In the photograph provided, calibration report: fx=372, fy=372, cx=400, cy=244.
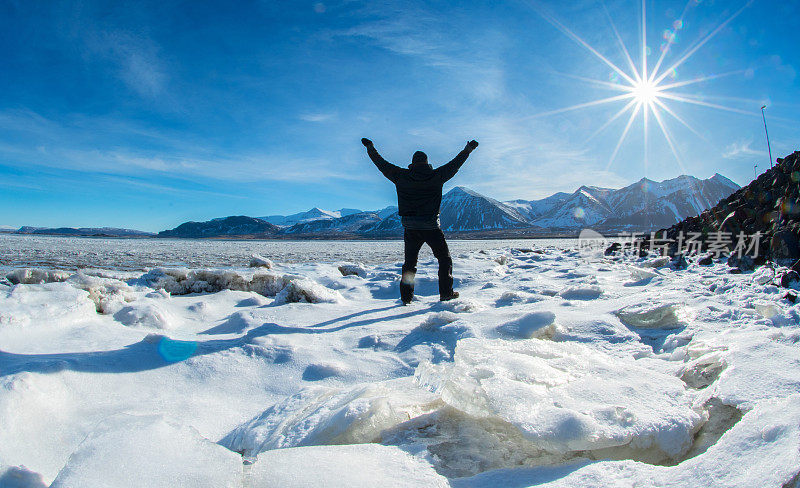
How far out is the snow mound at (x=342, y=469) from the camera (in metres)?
0.86

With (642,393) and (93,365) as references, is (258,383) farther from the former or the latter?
(642,393)

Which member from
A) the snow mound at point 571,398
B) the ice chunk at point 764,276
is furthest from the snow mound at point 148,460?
the ice chunk at point 764,276

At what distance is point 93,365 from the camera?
1678 millimetres

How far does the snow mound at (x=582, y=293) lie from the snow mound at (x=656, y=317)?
3.45 ft

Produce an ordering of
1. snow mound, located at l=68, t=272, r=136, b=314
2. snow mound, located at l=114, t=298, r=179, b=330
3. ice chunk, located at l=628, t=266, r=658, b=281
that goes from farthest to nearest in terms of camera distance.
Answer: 1. ice chunk, located at l=628, t=266, r=658, b=281
2. snow mound, located at l=68, t=272, r=136, b=314
3. snow mound, located at l=114, t=298, r=179, b=330

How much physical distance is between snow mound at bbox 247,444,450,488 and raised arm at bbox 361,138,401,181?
3463 mm

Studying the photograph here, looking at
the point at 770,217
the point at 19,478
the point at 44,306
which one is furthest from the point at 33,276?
the point at 770,217

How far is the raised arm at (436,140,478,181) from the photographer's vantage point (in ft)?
13.6

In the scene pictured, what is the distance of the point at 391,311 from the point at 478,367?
2134 mm

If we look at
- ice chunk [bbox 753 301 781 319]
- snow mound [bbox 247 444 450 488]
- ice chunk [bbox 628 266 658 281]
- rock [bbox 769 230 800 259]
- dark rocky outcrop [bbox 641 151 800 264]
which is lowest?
snow mound [bbox 247 444 450 488]

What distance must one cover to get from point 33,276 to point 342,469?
4.70m

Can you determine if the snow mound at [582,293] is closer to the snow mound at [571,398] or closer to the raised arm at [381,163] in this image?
the snow mound at [571,398]

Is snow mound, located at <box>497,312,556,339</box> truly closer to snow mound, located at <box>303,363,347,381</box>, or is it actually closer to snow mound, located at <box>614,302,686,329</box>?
snow mound, located at <box>614,302,686,329</box>

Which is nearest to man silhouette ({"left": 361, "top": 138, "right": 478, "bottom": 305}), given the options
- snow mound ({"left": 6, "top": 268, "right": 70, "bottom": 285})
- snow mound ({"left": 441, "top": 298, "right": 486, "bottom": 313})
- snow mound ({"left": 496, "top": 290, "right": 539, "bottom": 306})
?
snow mound ({"left": 496, "top": 290, "right": 539, "bottom": 306})
